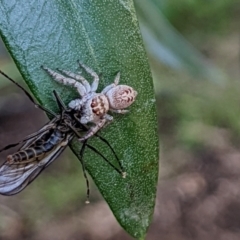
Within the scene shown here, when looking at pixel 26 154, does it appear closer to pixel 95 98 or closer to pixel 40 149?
pixel 40 149

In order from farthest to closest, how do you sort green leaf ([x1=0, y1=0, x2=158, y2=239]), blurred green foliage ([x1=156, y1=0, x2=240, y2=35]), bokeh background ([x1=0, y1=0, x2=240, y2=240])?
blurred green foliage ([x1=156, y1=0, x2=240, y2=35]), bokeh background ([x1=0, y1=0, x2=240, y2=240]), green leaf ([x1=0, y1=0, x2=158, y2=239])

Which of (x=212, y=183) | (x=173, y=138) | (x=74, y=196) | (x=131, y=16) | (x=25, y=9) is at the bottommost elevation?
(x=212, y=183)

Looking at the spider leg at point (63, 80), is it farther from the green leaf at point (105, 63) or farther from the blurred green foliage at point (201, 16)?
the blurred green foliage at point (201, 16)

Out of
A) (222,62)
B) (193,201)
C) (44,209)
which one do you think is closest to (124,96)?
(44,209)

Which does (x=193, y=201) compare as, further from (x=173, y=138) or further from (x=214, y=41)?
(x=214, y=41)

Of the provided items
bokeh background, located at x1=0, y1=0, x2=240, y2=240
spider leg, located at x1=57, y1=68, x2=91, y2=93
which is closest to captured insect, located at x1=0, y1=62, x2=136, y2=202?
spider leg, located at x1=57, y1=68, x2=91, y2=93

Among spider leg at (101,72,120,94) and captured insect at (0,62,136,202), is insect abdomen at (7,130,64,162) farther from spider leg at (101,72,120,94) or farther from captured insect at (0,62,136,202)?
spider leg at (101,72,120,94)

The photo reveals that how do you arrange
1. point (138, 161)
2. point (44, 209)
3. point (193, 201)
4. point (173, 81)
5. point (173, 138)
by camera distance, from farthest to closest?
point (173, 81) → point (173, 138) → point (193, 201) → point (44, 209) → point (138, 161)
